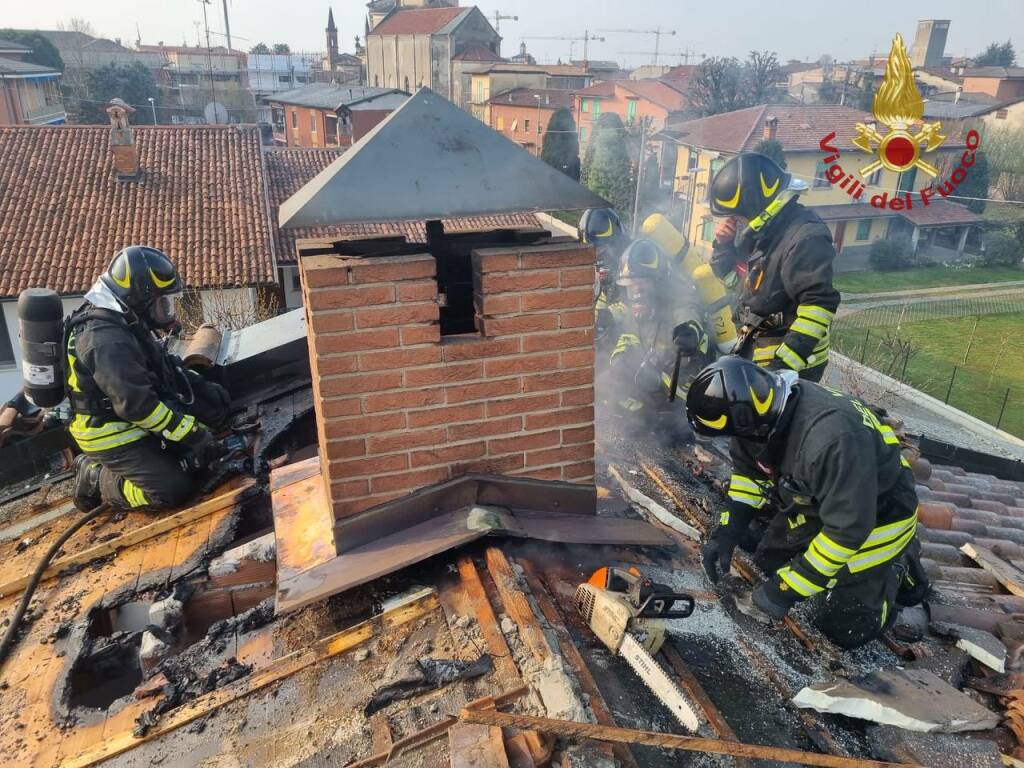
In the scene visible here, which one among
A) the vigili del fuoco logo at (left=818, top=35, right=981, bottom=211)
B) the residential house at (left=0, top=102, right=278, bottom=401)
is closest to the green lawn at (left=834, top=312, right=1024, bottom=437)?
the vigili del fuoco logo at (left=818, top=35, right=981, bottom=211)

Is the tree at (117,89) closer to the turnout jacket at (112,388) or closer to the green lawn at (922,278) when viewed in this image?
the green lawn at (922,278)

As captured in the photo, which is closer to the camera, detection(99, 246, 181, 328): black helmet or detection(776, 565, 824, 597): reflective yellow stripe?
detection(776, 565, 824, 597): reflective yellow stripe

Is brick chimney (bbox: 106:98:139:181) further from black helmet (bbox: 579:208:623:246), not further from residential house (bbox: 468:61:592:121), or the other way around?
residential house (bbox: 468:61:592:121)

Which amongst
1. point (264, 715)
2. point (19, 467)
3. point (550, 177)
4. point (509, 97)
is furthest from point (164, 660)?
point (509, 97)

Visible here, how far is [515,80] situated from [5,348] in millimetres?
40897

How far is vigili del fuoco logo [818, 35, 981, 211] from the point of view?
18.2 m

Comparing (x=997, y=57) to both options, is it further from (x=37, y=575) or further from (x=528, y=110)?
(x=37, y=575)

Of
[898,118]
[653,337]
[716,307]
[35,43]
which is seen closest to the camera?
[653,337]

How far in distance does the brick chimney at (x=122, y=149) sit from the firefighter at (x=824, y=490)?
19632 millimetres

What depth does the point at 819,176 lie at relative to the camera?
31.2 meters

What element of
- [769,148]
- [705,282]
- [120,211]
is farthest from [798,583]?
[769,148]

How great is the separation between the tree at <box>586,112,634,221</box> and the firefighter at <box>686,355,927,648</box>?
31632 mm

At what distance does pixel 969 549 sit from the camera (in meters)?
4.26

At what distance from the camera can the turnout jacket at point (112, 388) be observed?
4434 mm
